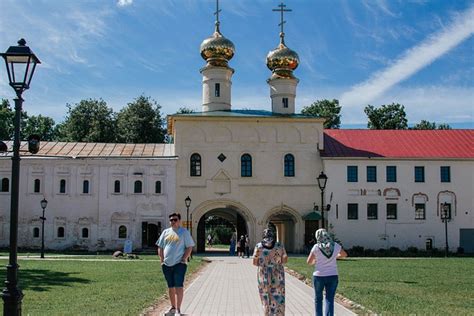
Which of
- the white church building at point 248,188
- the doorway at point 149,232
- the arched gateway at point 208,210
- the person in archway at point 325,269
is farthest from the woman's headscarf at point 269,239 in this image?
the doorway at point 149,232

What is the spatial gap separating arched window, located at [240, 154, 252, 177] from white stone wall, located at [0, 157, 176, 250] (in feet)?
14.1

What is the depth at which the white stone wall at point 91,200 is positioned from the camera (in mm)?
Answer: 40031

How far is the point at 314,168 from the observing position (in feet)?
134

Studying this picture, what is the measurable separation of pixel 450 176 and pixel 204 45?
18193 mm

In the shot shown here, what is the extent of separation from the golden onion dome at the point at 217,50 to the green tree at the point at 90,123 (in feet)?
73.0

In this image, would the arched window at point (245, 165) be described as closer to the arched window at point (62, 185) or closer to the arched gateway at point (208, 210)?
the arched gateway at point (208, 210)

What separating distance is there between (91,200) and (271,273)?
32052 millimetres

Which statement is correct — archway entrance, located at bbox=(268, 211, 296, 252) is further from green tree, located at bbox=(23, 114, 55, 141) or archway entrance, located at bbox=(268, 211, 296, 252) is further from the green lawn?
green tree, located at bbox=(23, 114, 55, 141)

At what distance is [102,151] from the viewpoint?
42.8 metres

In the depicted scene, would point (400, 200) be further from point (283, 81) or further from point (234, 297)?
point (234, 297)

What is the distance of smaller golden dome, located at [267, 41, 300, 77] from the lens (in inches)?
1714

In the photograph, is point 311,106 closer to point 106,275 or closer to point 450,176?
point 450,176

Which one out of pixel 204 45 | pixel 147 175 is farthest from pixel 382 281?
pixel 204 45

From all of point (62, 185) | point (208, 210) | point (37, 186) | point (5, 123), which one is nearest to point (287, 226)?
point (208, 210)
